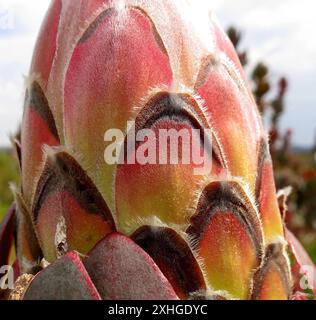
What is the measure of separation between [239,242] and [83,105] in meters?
0.23

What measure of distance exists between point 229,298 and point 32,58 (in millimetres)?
393

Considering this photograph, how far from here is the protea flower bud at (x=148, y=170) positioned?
67 cm

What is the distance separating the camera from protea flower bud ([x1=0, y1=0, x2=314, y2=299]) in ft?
2.21

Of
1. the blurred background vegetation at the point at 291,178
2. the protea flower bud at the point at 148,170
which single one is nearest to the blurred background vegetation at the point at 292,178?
the blurred background vegetation at the point at 291,178

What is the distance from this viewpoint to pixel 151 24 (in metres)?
0.72

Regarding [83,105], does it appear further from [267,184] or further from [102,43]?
[267,184]

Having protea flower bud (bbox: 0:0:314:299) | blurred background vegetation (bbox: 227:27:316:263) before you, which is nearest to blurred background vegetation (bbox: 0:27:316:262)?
blurred background vegetation (bbox: 227:27:316:263)

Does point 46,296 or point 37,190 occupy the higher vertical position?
point 37,190

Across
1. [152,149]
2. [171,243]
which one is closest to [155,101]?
[152,149]

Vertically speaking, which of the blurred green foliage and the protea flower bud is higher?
the blurred green foliage

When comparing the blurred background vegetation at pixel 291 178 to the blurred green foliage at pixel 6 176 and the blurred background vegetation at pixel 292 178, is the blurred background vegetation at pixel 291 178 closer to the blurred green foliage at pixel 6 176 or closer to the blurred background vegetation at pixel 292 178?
the blurred background vegetation at pixel 292 178

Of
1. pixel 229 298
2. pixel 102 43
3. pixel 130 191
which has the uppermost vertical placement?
Answer: pixel 102 43

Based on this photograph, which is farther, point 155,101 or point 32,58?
point 32,58

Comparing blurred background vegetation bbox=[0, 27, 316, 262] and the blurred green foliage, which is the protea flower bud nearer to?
blurred background vegetation bbox=[0, 27, 316, 262]
